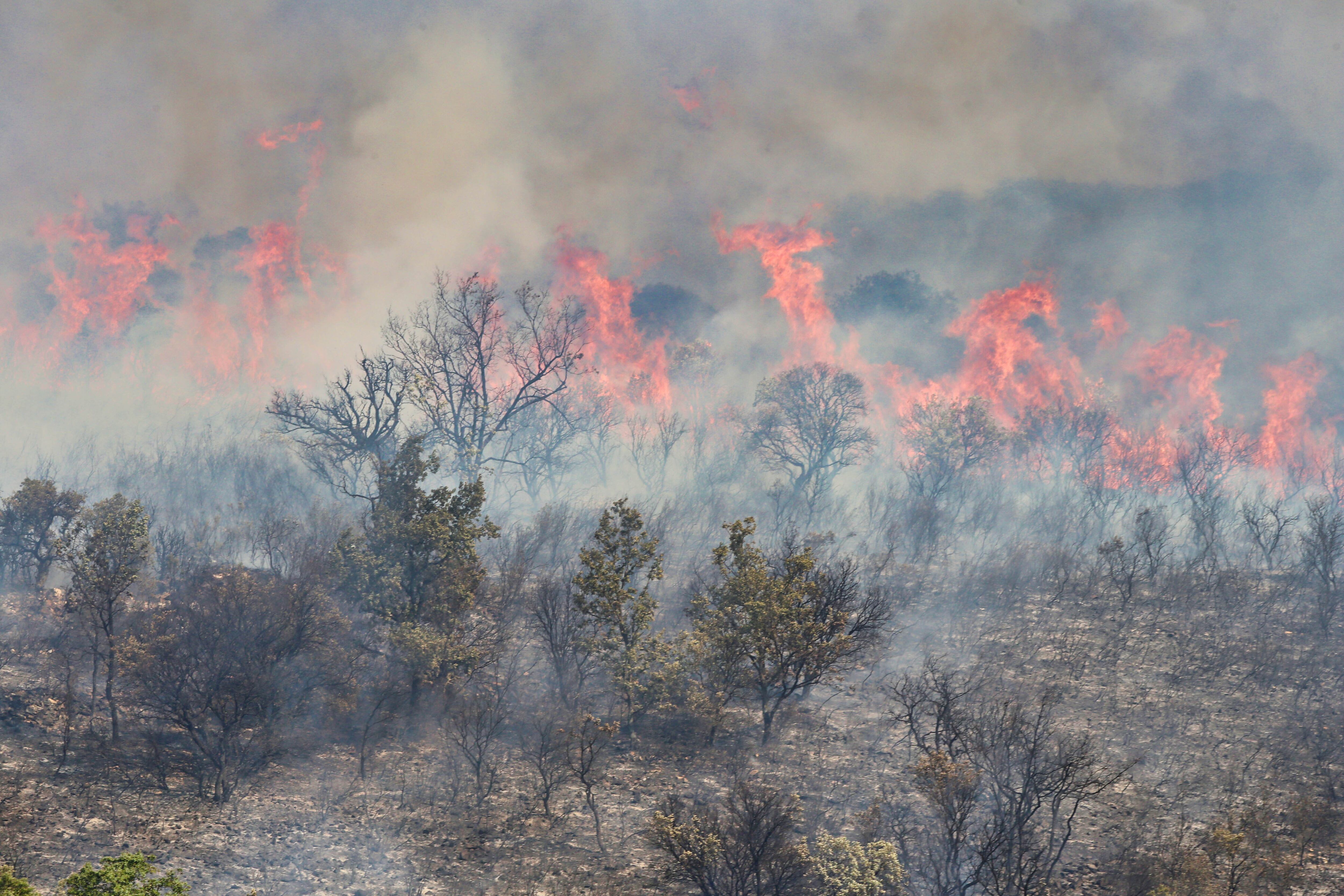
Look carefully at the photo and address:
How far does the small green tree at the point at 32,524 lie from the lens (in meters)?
39.1

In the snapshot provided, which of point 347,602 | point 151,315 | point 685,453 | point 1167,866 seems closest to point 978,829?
point 1167,866

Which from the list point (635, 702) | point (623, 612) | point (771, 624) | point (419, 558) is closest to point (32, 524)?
point (419, 558)

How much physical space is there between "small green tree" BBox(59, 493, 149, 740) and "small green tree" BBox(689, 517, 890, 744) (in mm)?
20638

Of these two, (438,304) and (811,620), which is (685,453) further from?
(811,620)

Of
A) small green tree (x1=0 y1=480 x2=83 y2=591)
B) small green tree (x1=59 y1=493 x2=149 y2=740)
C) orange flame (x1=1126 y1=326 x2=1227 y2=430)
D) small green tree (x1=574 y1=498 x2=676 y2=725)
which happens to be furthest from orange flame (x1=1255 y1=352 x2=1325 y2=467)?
small green tree (x1=0 y1=480 x2=83 y2=591)

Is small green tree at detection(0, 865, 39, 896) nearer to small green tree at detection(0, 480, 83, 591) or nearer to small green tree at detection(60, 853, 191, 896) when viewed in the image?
small green tree at detection(60, 853, 191, 896)

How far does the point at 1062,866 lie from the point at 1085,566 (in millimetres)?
29324

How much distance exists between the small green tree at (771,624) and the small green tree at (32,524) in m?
33.3

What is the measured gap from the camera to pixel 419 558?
3272 centimetres

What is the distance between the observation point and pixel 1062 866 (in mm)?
23516

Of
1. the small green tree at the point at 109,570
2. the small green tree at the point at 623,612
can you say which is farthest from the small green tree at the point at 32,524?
the small green tree at the point at 623,612

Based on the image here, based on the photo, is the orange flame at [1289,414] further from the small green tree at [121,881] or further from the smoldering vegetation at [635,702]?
the small green tree at [121,881]

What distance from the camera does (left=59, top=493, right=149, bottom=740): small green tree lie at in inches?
1058

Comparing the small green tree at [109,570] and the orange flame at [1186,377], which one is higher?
the orange flame at [1186,377]
